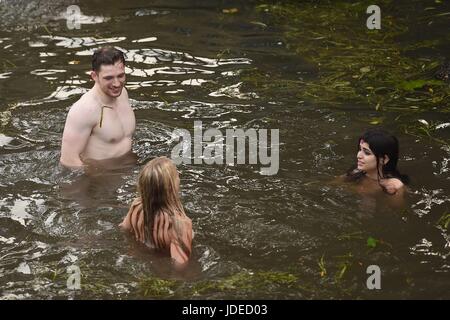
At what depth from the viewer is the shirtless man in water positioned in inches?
364

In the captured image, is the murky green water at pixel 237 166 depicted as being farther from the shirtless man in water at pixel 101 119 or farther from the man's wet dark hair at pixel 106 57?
the man's wet dark hair at pixel 106 57

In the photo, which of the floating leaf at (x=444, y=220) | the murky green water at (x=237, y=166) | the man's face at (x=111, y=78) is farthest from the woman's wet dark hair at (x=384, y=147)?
the man's face at (x=111, y=78)

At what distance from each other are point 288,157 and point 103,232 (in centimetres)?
247

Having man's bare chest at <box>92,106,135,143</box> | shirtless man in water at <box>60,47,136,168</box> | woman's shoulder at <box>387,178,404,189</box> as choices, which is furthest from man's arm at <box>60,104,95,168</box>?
woman's shoulder at <box>387,178,404,189</box>

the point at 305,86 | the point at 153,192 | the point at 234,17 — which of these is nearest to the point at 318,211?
the point at 153,192

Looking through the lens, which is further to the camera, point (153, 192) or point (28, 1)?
point (28, 1)

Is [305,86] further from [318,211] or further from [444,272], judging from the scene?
[444,272]

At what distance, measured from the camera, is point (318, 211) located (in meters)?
8.69

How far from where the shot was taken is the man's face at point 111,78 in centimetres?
923

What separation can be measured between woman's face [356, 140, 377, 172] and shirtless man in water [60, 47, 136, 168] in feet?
8.26

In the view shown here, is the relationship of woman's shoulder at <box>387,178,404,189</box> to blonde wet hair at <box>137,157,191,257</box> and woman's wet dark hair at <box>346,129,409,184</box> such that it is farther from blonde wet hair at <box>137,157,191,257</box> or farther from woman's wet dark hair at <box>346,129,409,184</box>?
blonde wet hair at <box>137,157,191,257</box>

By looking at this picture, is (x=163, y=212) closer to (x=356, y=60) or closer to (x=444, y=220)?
(x=444, y=220)
